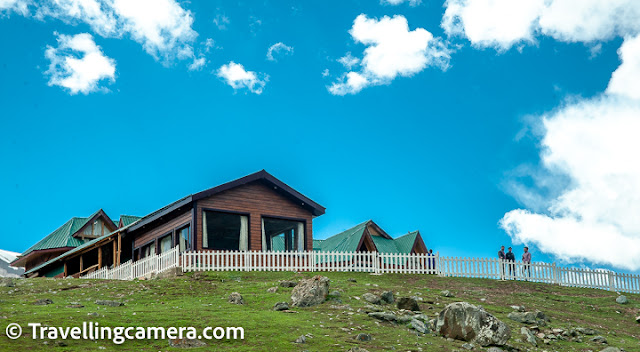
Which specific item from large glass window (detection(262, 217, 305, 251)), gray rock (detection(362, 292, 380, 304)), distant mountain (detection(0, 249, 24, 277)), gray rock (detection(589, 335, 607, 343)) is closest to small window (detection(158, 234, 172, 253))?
large glass window (detection(262, 217, 305, 251))

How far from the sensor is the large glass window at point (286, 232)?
1581 inches

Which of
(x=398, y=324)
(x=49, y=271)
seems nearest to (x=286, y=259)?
(x=398, y=324)

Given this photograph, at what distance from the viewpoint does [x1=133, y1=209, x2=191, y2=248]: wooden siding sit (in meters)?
38.0

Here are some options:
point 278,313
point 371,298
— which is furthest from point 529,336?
point 278,313

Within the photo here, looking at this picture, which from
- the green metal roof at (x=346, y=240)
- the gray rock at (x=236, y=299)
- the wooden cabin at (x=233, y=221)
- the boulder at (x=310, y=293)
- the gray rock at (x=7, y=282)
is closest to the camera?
the boulder at (x=310, y=293)

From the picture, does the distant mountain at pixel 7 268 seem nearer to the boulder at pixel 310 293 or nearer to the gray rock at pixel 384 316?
the boulder at pixel 310 293

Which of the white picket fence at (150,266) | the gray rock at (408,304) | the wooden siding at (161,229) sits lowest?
the gray rock at (408,304)

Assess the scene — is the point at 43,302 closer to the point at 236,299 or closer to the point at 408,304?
the point at 236,299

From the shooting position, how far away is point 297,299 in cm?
2325

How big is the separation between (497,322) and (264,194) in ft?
69.2

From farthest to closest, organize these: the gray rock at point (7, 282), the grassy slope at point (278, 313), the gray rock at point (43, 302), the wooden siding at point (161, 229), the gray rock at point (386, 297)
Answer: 1. the wooden siding at point (161, 229)
2. the gray rock at point (7, 282)
3. the gray rock at point (386, 297)
4. the gray rock at point (43, 302)
5. the grassy slope at point (278, 313)

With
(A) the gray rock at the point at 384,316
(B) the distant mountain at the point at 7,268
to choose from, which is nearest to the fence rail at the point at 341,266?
(A) the gray rock at the point at 384,316

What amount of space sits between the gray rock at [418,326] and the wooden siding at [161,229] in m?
19.1

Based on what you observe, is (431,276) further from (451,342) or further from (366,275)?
(451,342)
